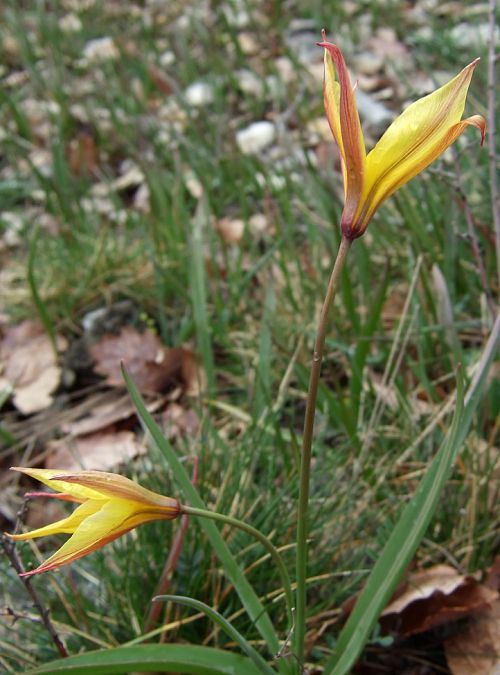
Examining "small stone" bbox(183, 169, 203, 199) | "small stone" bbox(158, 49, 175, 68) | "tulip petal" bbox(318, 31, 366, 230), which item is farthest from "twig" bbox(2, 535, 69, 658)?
"small stone" bbox(158, 49, 175, 68)

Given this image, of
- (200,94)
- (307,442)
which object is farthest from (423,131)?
(200,94)

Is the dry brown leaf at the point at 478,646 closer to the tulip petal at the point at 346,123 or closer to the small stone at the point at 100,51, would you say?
the tulip petal at the point at 346,123

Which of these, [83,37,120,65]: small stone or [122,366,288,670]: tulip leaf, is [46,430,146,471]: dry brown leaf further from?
[83,37,120,65]: small stone

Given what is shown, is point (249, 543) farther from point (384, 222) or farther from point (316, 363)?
point (384, 222)

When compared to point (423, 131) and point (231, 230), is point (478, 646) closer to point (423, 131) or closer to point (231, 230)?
point (423, 131)

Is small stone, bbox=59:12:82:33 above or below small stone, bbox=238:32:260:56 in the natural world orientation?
above
